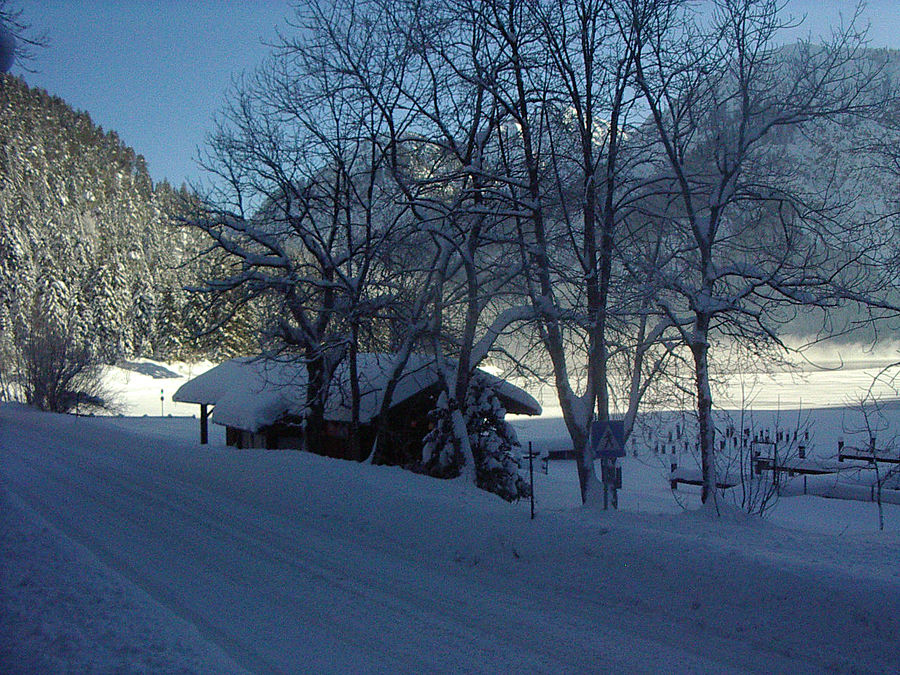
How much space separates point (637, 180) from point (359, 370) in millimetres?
10570

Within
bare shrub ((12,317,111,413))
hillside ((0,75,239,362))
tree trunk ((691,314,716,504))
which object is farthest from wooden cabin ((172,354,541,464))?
A: hillside ((0,75,239,362))

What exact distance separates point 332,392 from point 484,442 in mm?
4734

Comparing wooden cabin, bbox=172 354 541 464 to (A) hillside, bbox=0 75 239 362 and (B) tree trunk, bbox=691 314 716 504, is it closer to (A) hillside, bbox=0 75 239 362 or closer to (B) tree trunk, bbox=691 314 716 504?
(B) tree trunk, bbox=691 314 716 504

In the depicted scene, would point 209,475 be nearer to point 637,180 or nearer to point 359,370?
point 359,370

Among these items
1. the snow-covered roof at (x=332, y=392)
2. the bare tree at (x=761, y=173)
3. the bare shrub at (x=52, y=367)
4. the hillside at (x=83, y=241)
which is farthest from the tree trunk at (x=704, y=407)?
the hillside at (x=83, y=241)

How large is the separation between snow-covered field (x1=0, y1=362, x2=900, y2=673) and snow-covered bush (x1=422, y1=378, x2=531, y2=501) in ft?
8.70

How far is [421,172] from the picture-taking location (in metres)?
17.4

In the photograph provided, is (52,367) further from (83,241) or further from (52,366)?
(83,241)

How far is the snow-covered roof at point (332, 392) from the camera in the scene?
18.1m

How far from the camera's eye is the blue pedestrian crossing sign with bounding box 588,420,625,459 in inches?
393

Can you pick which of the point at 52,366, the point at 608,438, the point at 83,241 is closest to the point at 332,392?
the point at 608,438

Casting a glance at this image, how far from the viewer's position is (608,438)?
10.1 m

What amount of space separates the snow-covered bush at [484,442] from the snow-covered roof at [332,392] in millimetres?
555

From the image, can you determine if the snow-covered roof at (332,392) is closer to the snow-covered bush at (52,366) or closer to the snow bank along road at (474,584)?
the snow bank along road at (474,584)
